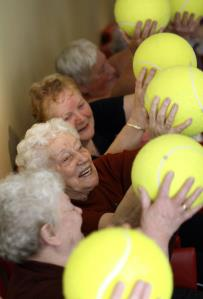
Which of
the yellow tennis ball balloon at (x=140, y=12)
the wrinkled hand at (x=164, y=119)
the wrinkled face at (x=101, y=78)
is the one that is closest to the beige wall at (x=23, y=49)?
the wrinkled face at (x=101, y=78)

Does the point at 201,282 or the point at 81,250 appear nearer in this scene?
the point at 81,250

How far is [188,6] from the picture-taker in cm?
185

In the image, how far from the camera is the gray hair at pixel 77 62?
255 centimetres

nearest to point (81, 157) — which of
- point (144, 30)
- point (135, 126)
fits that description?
point (135, 126)

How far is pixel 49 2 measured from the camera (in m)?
2.92

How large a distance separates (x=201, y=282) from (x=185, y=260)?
1.12 ft

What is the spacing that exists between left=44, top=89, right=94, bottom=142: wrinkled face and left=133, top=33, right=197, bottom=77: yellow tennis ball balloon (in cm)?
56

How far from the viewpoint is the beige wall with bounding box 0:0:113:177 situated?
2.13 meters

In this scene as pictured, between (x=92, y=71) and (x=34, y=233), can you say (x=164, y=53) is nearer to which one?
(x=34, y=233)

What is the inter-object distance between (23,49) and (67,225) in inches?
57.1

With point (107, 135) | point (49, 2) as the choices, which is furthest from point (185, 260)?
point (49, 2)

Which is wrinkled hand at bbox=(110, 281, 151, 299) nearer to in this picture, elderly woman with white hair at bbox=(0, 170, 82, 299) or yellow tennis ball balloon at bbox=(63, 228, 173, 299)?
yellow tennis ball balloon at bbox=(63, 228, 173, 299)

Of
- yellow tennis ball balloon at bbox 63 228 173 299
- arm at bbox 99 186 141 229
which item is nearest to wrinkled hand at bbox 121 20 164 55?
arm at bbox 99 186 141 229

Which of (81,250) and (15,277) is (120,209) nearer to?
(15,277)
